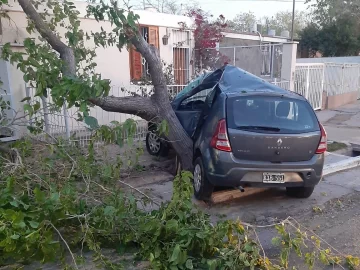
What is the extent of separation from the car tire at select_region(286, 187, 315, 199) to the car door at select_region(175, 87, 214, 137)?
1.86 metres

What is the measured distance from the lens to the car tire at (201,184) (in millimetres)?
5133

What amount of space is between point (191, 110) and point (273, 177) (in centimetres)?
224

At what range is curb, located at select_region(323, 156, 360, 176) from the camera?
6871mm

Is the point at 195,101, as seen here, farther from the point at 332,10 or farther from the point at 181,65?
the point at 332,10

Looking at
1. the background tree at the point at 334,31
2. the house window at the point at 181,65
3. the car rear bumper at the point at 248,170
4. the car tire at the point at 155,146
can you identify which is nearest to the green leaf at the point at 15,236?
the car rear bumper at the point at 248,170

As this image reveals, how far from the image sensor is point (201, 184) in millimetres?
5207

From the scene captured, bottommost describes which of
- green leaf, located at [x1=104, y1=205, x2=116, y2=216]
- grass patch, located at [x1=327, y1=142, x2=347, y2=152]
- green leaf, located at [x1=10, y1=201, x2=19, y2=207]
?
grass patch, located at [x1=327, y1=142, x2=347, y2=152]

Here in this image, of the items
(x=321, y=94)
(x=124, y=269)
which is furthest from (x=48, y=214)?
(x=321, y=94)

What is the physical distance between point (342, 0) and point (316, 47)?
4158mm

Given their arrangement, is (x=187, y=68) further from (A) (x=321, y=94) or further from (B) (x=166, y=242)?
(B) (x=166, y=242)

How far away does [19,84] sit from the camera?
27.0 feet

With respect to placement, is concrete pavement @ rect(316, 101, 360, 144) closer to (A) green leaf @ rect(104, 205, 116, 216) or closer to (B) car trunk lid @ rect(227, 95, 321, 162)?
(B) car trunk lid @ rect(227, 95, 321, 162)

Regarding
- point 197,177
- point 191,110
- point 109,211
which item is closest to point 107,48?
point 191,110

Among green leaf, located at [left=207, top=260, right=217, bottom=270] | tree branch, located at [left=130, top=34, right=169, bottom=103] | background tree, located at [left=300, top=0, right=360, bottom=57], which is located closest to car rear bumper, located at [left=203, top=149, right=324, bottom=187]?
tree branch, located at [left=130, top=34, right=169, bottom=103]
